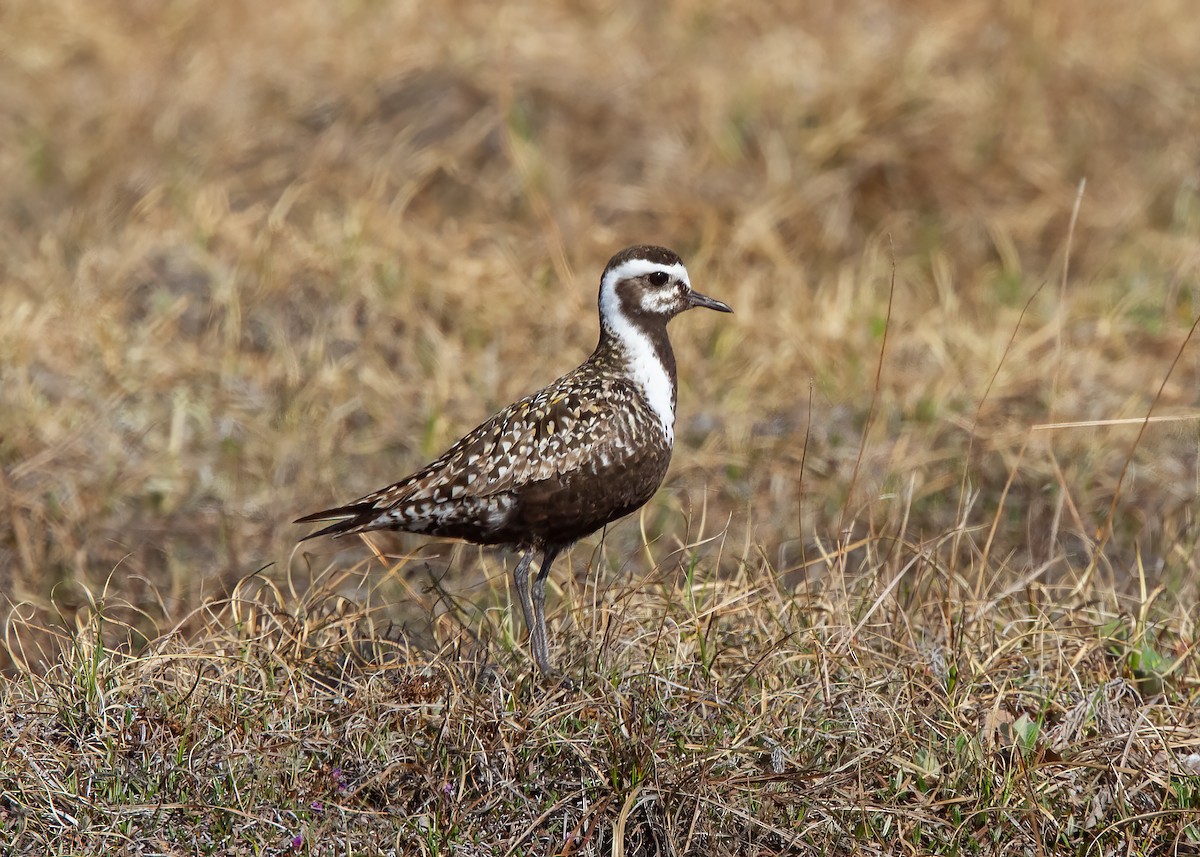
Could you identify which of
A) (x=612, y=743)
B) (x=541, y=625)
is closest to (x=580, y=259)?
(x=541, y=625)

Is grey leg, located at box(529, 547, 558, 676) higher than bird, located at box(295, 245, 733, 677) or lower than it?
lower

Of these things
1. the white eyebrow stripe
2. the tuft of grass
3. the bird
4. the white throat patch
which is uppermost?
the white eyebrow stripe

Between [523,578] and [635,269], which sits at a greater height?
[635,269]

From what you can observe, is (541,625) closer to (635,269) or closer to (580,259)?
(635,269)

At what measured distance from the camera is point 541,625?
15.1 ft

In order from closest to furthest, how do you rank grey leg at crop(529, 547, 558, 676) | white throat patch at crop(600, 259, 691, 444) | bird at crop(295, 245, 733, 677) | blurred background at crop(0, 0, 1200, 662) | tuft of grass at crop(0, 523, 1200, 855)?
tuft of grass at crop(0, 523, 1200, 855) → grey leg at crop(529, 547, 558, 676) → bird at crop(295, 245, 733, 677) → white throat patch at crop(600, 259, 691, 444) → blurred background at crop(0, 0, 1200, 662)

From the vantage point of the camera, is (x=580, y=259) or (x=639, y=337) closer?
(x=639, y=337)

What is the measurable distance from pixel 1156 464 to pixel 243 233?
472 cm

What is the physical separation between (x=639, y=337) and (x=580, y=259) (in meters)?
3.94

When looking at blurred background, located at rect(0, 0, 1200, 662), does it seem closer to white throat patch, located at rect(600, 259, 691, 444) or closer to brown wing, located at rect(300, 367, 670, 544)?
white throat patch, located at rect(600, 259, 691, 444)

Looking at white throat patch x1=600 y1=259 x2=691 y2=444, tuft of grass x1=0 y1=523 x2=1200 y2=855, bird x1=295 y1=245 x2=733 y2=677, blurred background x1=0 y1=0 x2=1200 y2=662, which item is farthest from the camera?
blurred background x1=0 y1=0 x2=1200 y2=662

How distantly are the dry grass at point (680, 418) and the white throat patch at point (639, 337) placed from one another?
50 cm

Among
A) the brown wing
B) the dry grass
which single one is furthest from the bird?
the dry grass

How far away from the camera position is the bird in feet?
15.3
